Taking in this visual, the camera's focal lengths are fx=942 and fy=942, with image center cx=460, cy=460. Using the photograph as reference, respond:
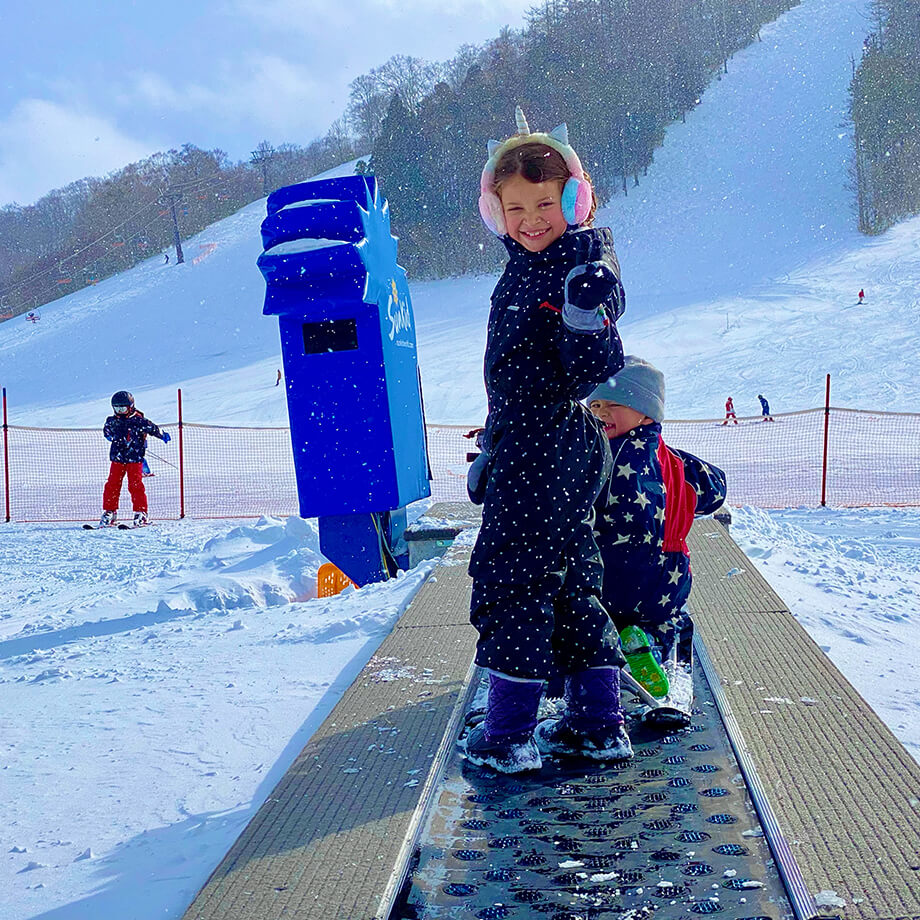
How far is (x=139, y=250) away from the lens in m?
61.0

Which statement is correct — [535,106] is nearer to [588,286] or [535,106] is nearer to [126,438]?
[126,438]

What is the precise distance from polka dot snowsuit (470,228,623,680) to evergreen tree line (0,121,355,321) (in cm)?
5726

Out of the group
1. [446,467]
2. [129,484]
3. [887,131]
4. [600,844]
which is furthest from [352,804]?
[887,131]

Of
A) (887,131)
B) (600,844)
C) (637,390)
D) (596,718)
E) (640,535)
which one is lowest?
(600,844)

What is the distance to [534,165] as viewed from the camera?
2.43 meters

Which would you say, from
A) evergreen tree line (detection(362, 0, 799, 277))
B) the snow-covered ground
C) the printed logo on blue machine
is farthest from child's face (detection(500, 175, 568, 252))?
evergreen tree line (detection(362, 0, 799, 277))

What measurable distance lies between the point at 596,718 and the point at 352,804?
684 mm

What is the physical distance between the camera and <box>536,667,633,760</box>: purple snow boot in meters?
2.50

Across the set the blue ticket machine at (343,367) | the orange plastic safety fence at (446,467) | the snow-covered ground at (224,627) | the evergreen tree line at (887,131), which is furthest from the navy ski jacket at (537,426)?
the evergreen tree line at (887,131)

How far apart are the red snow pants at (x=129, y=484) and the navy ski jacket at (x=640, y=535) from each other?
8413 millimetres

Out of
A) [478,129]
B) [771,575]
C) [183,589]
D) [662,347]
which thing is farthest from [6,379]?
[771,575]

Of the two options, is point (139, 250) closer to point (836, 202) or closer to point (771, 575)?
point (836, 202)

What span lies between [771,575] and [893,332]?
21401 mm

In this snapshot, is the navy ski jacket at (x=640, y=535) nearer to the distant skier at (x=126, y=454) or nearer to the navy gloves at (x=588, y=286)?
the navy gloves at (x=588, y=286)
